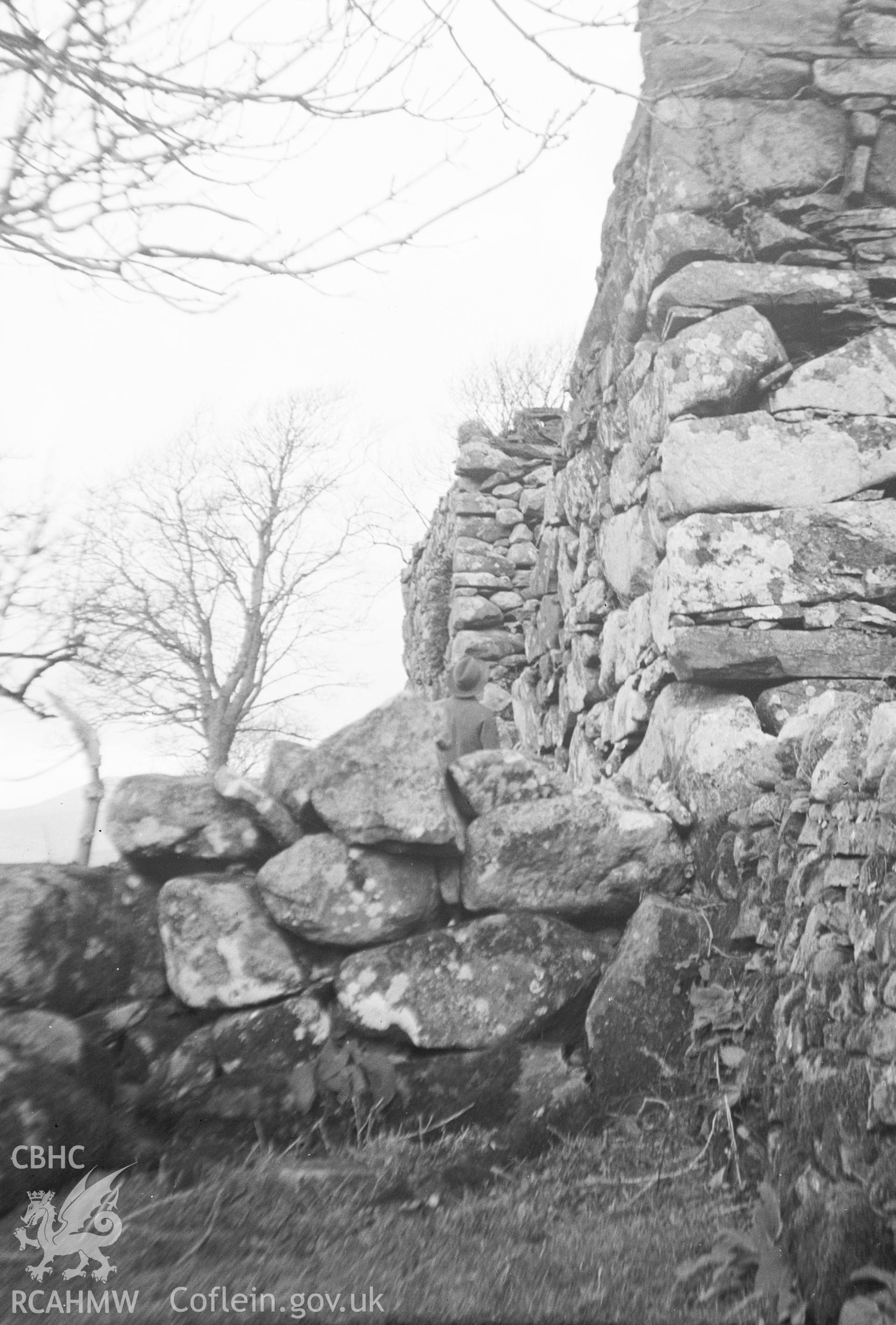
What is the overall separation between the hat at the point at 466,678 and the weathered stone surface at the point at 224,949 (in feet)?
8.86

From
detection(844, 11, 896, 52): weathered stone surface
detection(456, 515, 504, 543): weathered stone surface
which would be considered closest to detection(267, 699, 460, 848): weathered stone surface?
detection(844, 11, 896, 52): weathered stone surface

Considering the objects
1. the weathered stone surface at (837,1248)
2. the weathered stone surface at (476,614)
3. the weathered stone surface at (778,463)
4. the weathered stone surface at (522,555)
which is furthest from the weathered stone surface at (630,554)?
the weathered stone surface at (522,555)

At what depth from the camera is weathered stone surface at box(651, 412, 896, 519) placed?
16.0 feet

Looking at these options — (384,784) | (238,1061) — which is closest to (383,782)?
(384,784)

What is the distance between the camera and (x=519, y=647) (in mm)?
10727

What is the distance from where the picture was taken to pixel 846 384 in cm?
503

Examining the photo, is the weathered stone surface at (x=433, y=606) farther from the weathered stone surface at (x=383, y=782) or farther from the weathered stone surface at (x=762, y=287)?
the weathered stone surface at (x=383, y=782)

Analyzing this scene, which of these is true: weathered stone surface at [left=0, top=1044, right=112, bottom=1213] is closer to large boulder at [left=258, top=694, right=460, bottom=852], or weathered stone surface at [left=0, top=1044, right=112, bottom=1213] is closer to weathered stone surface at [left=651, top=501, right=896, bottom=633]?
large boulder at [left=258, top=694, right=460, bottom=852]

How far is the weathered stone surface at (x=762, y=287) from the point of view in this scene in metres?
5.25

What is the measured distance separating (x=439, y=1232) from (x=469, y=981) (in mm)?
840

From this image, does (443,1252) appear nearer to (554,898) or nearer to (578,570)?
(554,898)

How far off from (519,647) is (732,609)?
6.05 metres

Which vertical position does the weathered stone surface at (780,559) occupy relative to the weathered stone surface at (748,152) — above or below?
below

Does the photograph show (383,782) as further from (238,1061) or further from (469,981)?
(238,1061)
